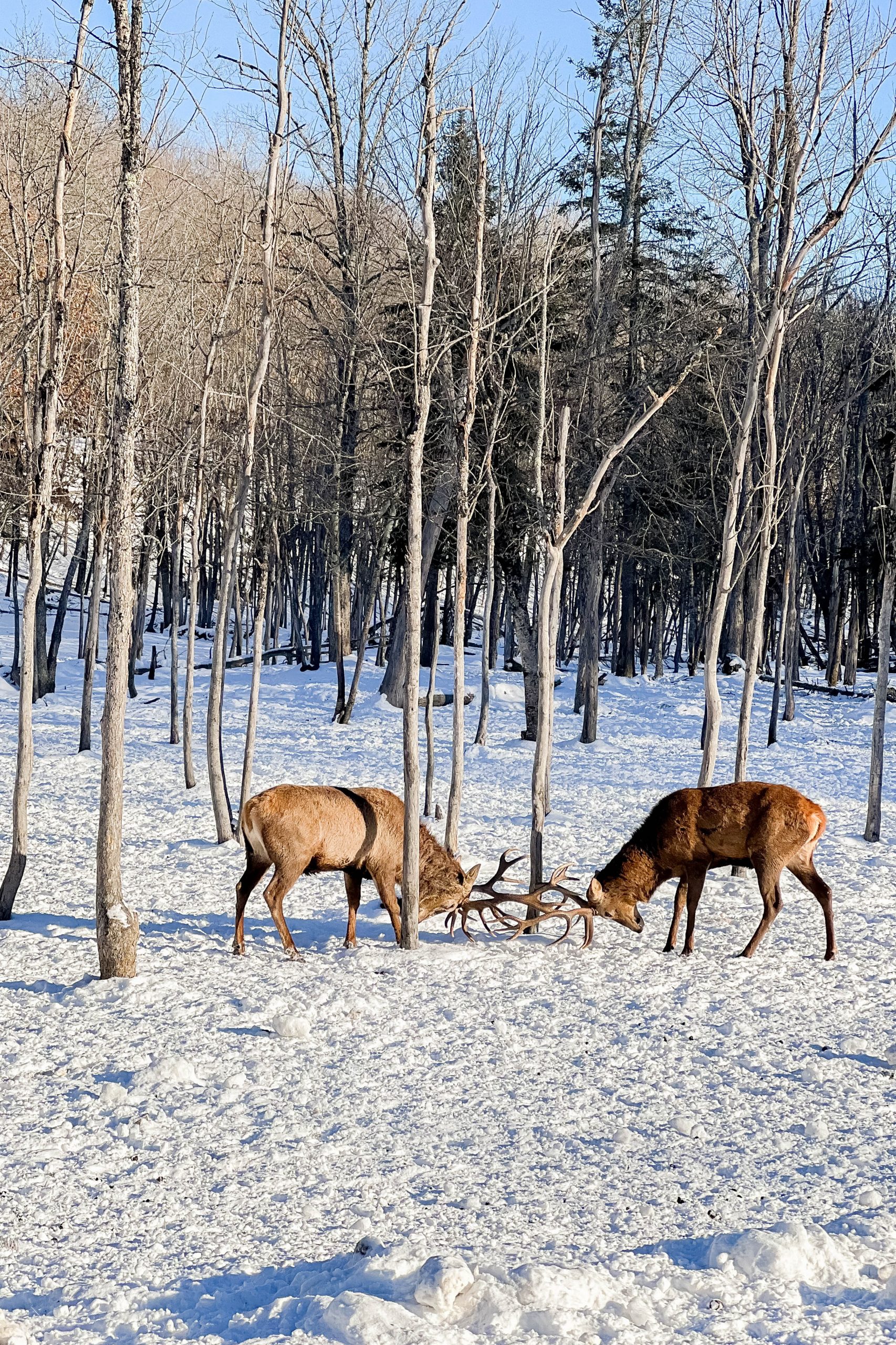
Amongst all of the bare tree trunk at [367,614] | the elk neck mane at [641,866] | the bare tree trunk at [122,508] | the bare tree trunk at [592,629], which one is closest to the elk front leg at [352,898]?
the bare tree trunk at [122,508]

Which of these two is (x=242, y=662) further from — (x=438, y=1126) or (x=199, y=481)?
(x=438, y=1126)

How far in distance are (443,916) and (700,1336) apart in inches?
271

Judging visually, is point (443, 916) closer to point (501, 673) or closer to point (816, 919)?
point (816, 919)

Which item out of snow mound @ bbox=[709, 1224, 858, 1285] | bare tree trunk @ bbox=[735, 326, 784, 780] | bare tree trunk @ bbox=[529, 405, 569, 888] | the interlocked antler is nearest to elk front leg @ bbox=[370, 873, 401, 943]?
the interlocked antler

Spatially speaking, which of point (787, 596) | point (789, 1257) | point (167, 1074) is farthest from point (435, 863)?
point (787, 596)

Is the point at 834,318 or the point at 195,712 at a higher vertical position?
the point at 834,318

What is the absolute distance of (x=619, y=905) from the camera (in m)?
9.55

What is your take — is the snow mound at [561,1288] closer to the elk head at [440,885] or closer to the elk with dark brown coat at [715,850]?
the elk with dark brown coat at [715,850]

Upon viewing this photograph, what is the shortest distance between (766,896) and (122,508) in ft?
19.5

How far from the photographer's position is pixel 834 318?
28297 mm

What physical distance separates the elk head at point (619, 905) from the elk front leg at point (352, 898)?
1.96 metres

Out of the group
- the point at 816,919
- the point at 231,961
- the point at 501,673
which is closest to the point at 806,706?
the point at 501,673

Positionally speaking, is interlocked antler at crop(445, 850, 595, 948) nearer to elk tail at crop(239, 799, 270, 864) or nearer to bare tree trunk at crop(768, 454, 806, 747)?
elk tail at crop(239, 799, 270, 864)

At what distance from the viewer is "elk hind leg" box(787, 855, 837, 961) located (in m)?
9.19
